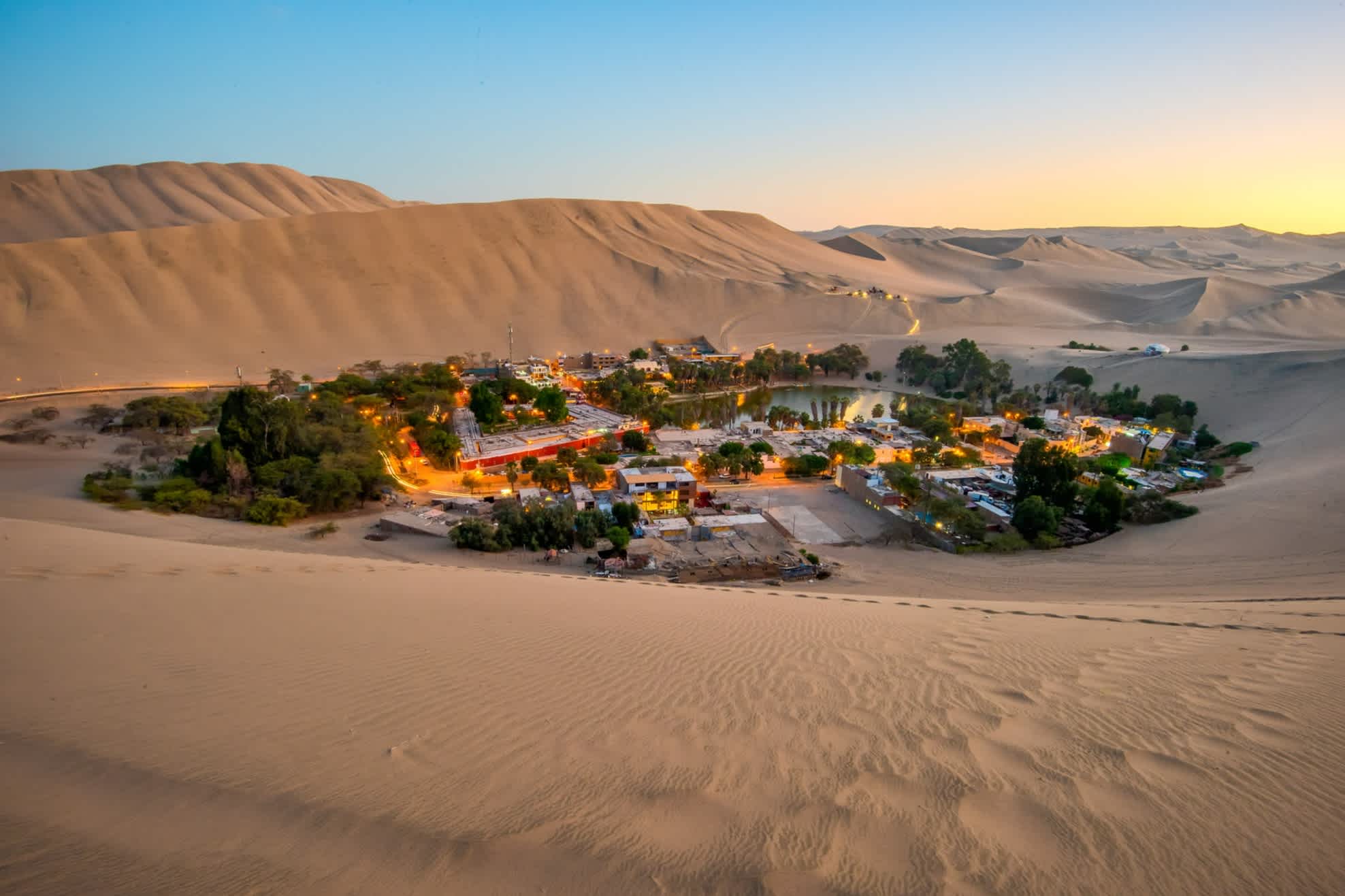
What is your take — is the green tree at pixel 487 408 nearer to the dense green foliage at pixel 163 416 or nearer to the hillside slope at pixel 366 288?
the dense green foliage at pixel 163 416

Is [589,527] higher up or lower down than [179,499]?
lower down

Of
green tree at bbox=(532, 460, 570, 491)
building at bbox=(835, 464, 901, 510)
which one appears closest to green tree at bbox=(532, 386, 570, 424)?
green tree at bbox=(532, 460, 570, 491)

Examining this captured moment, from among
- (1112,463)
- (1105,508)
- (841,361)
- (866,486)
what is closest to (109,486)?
(866,486)


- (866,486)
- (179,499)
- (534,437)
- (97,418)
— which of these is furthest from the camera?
(534,437)

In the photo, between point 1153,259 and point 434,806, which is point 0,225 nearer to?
point 434,806

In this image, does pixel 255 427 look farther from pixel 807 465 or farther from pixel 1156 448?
pixel 1156 448

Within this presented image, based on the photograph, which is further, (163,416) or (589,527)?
(163,416)

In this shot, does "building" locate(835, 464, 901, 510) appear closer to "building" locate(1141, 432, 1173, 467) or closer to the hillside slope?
"building" locate(1141, 432, 1173, 467)
